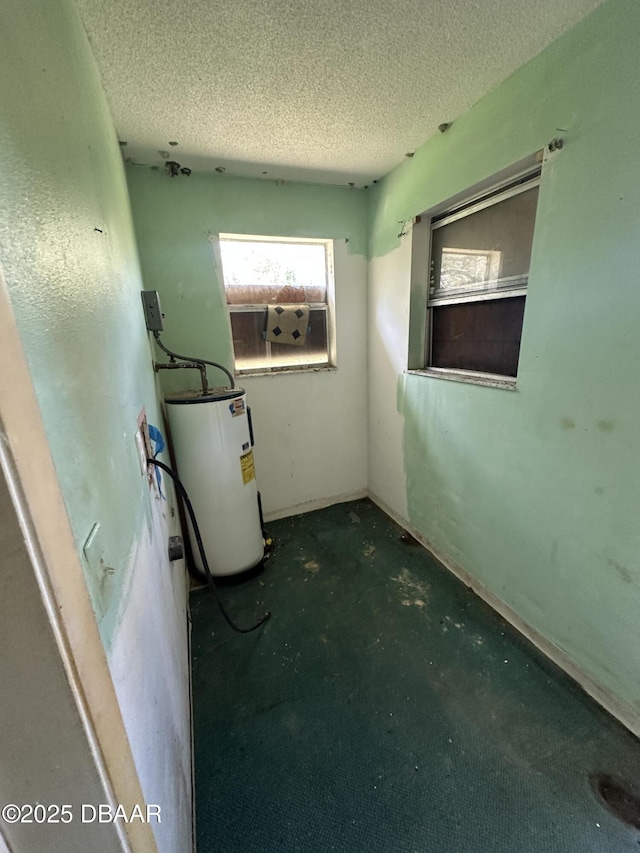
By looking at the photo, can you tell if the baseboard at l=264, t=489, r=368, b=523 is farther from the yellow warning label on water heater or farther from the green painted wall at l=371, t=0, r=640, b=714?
the green painted wall at l=371, t=0, r=640, b=714

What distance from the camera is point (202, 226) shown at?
194 cm

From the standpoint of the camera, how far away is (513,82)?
125 cm

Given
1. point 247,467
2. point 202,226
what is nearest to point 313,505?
point 247,467

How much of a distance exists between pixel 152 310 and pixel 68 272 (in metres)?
1.21

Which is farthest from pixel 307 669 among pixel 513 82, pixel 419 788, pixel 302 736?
pixel 513 82

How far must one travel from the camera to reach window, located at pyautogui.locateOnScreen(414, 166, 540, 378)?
1.42 meters

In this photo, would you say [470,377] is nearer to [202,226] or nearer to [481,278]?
[481,278]

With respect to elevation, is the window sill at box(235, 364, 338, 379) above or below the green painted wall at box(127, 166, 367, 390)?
below

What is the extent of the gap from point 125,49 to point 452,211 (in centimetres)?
151

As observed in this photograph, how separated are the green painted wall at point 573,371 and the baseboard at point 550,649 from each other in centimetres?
3

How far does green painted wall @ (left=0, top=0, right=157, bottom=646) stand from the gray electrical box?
2.39ft

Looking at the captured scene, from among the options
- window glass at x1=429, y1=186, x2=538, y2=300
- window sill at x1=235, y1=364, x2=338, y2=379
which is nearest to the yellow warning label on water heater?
window sill at x1=235, y1=364, x2=338, y2=379

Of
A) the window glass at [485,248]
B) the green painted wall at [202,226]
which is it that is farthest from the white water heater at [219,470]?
the window glass at [485,248]

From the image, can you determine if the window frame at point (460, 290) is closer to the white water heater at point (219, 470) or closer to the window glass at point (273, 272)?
the window glass at point (273, 272)
